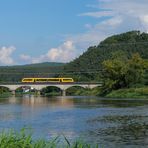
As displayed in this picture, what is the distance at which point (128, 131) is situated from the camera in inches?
1501

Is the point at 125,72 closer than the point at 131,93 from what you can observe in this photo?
No

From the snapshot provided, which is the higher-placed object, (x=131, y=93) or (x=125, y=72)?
(x=125, y=72)

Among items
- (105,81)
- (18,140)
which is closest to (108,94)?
(105,81)

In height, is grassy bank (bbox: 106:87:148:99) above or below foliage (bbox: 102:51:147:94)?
below

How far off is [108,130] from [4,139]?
20.7m

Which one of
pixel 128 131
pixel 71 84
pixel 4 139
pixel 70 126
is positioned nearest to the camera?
pixel 4 139

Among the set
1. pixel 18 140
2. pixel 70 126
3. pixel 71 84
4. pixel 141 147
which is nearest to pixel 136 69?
pixel 71 84

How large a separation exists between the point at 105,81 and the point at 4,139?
11904 centimetres

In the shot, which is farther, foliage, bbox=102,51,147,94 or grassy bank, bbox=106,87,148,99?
foliage, bbox=102,51,147,94

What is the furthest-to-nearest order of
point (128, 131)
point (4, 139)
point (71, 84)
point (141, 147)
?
point (71, 84), point (128, 131), point (141, 147), point (4, 139)

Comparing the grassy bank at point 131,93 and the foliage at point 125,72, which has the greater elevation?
the foliage at point 125,72

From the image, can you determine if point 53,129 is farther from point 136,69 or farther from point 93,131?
point 136,69

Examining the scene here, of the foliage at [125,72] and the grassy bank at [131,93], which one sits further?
the foliage at [125,72]

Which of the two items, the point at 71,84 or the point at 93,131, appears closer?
the point at 93,131
